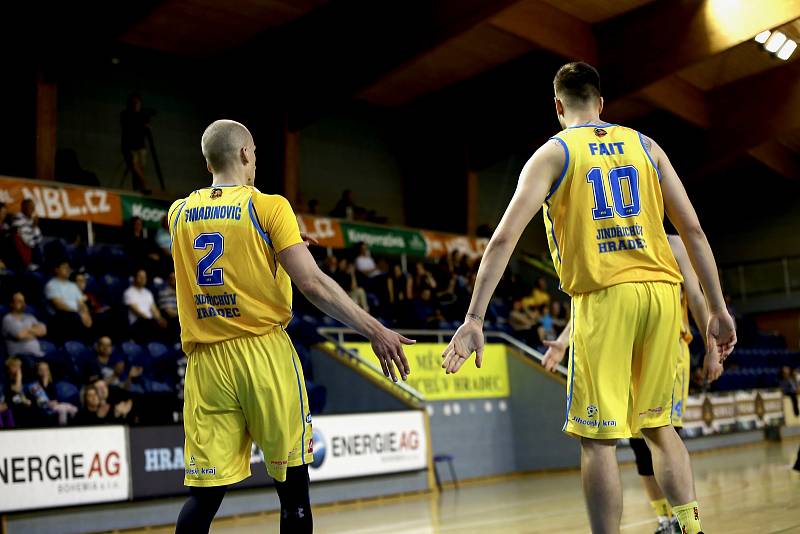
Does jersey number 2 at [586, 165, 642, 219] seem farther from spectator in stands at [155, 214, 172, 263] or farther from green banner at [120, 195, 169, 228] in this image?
green banner at [120, 195, 169, 228]

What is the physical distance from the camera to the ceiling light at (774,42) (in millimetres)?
16669

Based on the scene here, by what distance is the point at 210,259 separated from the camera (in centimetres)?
379

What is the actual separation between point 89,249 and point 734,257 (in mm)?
20165

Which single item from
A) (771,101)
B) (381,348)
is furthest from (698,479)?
(771,101)

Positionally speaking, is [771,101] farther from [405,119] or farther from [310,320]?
[310,320]

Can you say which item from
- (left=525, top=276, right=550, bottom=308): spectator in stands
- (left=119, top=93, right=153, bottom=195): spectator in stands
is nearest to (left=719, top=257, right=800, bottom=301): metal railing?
(left=525, top=276, right=550, bottom=308): spectator in stands

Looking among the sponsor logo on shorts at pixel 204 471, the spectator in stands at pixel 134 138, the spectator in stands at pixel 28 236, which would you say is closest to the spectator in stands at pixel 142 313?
the spectator in stands at pixel 28 236

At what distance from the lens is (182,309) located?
3.91 metres

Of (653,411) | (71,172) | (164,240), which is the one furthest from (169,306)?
(653,411)

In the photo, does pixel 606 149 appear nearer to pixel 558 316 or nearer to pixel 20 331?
pixel 20 331

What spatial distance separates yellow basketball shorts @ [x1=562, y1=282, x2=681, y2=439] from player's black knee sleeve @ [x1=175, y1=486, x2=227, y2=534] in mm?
1336

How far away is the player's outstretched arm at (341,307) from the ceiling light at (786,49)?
51.1 ft

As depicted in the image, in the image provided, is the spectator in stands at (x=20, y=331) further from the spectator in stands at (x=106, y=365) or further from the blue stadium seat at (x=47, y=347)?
the spectator in stands at (x=106, y=365)

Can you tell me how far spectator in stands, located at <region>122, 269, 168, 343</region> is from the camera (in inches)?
440
